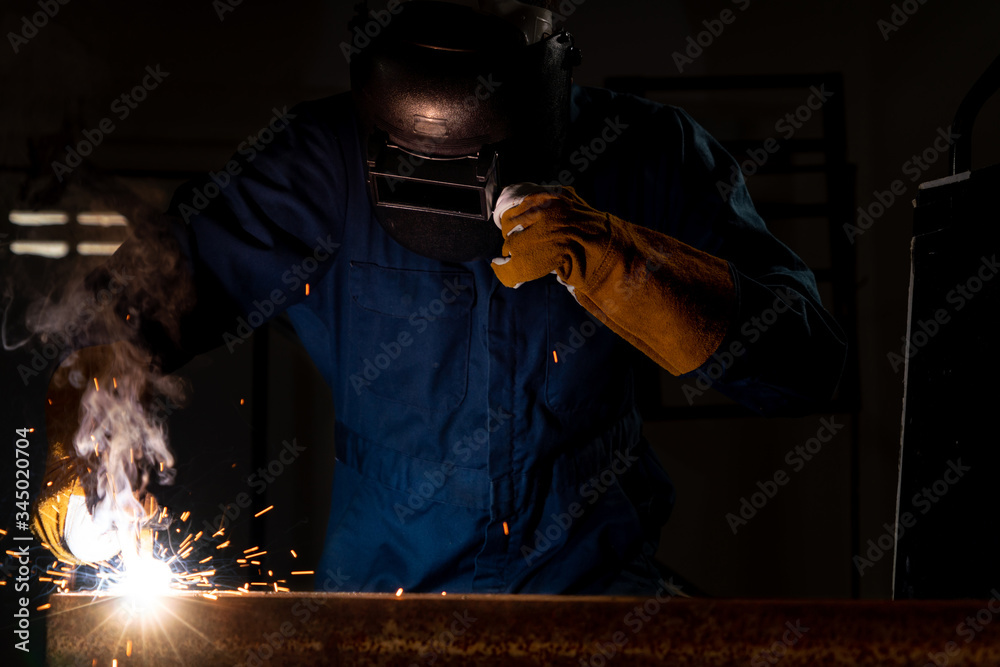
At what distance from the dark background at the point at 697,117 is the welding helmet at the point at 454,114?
4.80ft

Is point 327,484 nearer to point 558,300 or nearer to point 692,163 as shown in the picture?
point 558,300

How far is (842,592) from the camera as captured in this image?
2912 millimetres

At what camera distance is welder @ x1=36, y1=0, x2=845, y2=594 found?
1.11m

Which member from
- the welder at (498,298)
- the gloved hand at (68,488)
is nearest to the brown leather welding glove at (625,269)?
the welder at (498,298)

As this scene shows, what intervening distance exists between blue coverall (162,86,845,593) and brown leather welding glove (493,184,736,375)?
0.22 m

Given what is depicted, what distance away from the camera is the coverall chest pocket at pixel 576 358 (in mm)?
1335

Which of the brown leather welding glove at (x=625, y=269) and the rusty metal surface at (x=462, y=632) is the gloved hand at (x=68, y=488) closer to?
the rusty metal surface at (x=462, y=632)

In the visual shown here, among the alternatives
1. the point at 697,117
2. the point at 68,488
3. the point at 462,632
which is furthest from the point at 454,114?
the point at 697,117

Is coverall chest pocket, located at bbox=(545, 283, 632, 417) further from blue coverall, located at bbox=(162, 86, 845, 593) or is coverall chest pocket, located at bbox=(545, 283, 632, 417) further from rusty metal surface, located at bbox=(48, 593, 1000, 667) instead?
rusty metal surface, located at bbox=(48, 593, 1000, 667)

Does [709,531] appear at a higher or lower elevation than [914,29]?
lower

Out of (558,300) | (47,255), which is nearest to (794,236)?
(558,300)

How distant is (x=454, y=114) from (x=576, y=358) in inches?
20.4

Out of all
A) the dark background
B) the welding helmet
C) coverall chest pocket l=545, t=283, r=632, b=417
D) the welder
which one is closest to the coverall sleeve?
the welder

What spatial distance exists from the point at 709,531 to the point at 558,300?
195 centimetres
